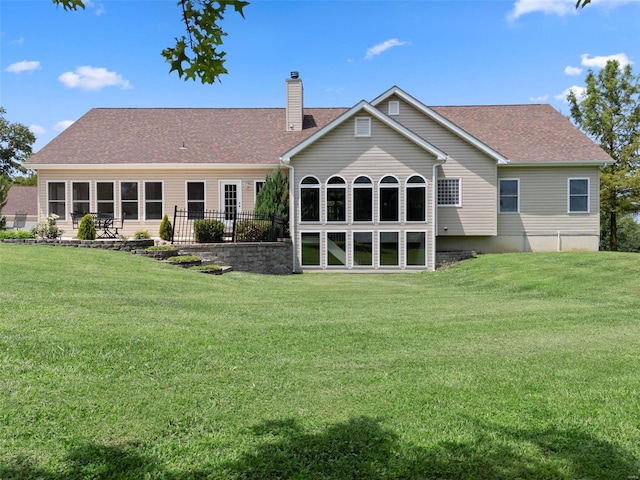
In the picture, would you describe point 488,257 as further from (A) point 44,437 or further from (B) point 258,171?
(A) point 44,437

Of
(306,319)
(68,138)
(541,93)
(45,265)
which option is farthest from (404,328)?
(541,93)

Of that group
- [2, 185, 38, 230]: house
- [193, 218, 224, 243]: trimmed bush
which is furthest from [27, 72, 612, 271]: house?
[2, 185, 38, 230]: house

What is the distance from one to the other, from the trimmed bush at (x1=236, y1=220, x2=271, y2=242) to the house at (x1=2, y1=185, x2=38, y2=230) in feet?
93.6

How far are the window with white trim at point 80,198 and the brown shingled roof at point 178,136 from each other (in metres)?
1.00

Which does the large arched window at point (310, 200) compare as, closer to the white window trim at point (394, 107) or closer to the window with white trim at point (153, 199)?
the white window trim at point (394, 107)

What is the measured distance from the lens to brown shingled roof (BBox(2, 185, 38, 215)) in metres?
39.9

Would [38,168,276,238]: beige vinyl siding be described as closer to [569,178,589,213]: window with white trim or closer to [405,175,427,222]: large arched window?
[405,175,427,222]: large arched window

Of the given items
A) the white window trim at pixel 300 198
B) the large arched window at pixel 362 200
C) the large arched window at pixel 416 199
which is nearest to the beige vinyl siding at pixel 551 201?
the large arched window at pixel 416 199

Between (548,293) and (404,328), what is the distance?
5816 mm

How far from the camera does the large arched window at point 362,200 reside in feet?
58.6

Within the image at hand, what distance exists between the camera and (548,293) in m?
11.3

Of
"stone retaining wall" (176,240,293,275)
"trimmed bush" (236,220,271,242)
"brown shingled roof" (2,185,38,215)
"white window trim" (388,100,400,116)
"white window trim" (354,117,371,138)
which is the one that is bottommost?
"stone retaining wall" (176,240,293,275)

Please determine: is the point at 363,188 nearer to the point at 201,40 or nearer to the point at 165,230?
the point at 165,230

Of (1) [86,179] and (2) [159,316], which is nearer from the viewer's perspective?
(2) [159,316]
